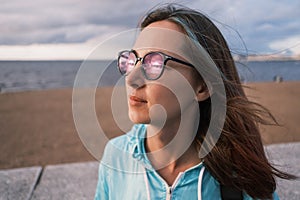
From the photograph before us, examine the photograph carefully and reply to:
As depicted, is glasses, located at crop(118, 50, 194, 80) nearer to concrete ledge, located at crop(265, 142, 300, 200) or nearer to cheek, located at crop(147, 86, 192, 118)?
cheek, located at crop(147, 86, 192, 118)

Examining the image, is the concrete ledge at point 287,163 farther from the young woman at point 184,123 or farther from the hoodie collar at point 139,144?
the hoodie collar at point 139,144

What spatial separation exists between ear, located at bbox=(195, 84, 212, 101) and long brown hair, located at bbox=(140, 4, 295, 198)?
5 centimetres

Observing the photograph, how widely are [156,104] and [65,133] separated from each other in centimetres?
673

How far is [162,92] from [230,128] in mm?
411

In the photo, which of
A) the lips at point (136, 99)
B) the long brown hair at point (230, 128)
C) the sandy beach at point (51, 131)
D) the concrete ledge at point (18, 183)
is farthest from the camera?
the sandy beach at point (51, 131)

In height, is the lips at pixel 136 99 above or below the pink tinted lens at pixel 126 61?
below

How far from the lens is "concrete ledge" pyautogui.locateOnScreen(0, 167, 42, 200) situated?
10.9ft

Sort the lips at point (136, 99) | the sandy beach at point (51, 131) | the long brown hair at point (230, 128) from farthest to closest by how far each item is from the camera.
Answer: the sandy beach at point (51, 131) → the long brown hair at point (230, 128) → the lips at point (136, 99)

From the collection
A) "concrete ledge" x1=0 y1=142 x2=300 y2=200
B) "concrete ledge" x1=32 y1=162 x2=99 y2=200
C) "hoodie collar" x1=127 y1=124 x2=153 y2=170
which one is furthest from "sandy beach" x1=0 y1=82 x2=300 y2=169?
"concrete ledge" x1=32 y1=162 x2=99 y2=200

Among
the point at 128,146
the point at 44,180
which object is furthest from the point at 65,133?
the point at 128,146

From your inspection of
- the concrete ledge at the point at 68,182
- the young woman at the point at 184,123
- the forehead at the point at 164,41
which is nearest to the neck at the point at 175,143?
the young woman at the point at 184,123

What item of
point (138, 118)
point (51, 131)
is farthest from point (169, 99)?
point (51, 131)

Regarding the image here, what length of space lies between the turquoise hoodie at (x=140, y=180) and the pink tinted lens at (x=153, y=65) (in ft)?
1.20

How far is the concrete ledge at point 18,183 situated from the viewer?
3335mm
